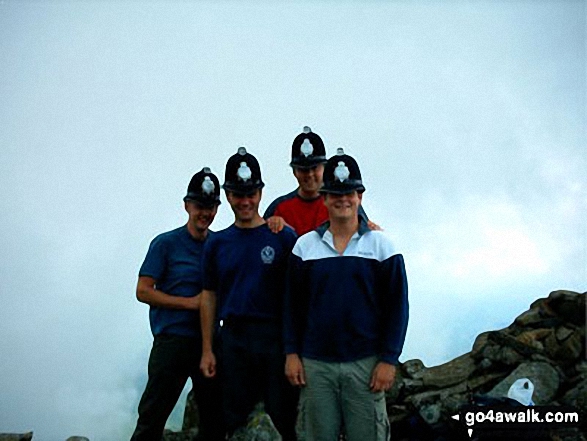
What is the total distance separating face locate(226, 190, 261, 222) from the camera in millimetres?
5445

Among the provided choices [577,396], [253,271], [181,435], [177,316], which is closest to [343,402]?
[253,271]

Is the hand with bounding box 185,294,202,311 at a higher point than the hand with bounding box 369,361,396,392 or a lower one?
higher

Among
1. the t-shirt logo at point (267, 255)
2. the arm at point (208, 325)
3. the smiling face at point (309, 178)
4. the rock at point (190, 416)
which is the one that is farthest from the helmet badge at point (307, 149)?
the rock at point (190, 416)

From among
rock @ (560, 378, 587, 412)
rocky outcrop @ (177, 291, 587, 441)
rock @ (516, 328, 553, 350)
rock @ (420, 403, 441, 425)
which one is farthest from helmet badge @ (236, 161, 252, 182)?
rock @ (516, 328, 553, 350)

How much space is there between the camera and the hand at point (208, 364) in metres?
5.65

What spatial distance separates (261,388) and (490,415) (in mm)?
2050

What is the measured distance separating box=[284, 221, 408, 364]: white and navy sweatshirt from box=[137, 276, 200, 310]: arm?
141cm

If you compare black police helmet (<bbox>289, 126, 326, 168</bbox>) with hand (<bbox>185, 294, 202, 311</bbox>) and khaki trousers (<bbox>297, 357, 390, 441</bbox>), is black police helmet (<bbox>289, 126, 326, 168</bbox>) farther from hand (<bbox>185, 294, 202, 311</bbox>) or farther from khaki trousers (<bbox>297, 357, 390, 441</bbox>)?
khaki trousers (<bbox>297, 357, 390, 441</bbox>)

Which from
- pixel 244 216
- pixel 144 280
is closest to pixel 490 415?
pixel 244 216

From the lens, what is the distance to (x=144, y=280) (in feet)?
20.5

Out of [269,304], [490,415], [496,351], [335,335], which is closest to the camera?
[335,335]

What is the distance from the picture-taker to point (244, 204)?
17.9 feet

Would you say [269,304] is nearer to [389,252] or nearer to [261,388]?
[261,388]

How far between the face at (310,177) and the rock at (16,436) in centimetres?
569
